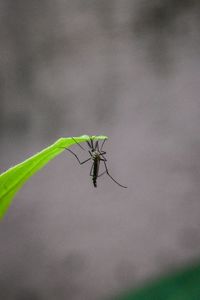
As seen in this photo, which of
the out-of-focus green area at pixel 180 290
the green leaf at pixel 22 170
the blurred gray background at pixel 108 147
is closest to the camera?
the green leaf at pixel 22 170

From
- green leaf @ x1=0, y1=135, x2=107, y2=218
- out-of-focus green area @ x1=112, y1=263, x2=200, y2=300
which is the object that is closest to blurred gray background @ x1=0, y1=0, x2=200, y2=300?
out-of-focus green area @ x1=112, y1=263, x2=200, y2=300

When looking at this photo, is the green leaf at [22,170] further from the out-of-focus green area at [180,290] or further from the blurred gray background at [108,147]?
the blurred gray background at [108,147]

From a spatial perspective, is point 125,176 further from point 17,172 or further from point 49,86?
point 17,172

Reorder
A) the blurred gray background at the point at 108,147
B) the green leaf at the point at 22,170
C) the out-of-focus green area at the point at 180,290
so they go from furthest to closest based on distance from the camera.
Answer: the blurred gray background at the point at 108,147
the out-of-focus green area at the point at 180,290
the green leaf at the point at 22,170

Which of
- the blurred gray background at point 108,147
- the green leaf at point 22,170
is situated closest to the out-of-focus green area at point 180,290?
the blurred gray background at point 108,147

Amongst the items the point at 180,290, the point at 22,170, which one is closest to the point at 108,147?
the point at 180,290

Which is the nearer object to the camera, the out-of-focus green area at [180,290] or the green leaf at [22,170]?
the green leaf at [22,170]

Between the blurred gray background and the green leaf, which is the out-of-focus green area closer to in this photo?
the blurred gray background

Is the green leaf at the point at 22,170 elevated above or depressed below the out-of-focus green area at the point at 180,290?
above

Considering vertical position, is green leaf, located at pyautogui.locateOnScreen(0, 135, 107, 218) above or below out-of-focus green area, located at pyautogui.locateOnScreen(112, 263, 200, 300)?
above
